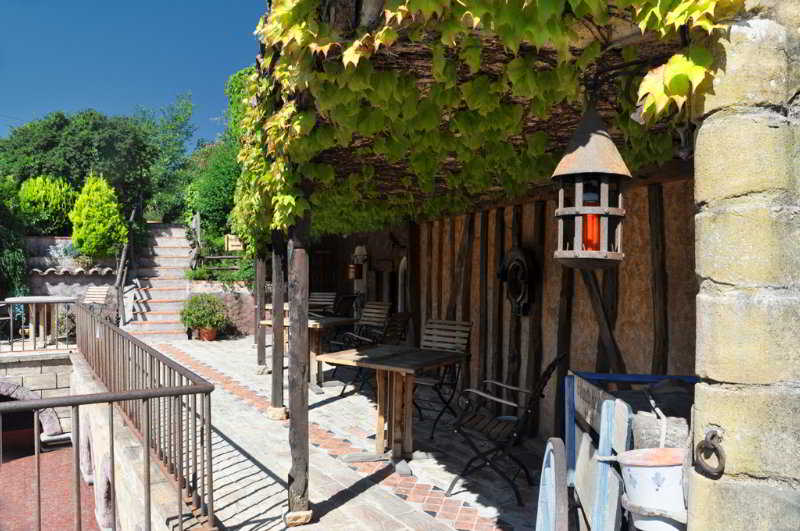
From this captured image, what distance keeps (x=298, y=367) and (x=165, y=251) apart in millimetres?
15776

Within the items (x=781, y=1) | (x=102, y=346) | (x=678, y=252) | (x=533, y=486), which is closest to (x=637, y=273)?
(x=678, y=252)

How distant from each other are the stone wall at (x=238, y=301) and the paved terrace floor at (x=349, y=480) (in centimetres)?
718

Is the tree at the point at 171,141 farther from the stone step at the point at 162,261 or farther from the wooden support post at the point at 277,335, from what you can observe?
the wooden support post at the point at 277,335

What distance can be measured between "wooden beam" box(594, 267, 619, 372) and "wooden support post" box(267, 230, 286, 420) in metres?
3.45

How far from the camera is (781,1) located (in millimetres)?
1645

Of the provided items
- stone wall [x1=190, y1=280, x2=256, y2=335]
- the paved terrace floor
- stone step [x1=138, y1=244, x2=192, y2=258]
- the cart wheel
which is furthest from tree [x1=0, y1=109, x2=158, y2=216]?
the cart wheel

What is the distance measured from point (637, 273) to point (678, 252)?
419 millimetres

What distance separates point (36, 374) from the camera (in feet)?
33.4

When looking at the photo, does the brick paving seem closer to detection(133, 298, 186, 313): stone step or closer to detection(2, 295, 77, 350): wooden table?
detection(2, 295, 77, 350): wooden table

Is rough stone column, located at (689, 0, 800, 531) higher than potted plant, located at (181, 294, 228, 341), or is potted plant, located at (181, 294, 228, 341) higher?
rough stone column, located at (689, 0, 800, 531)

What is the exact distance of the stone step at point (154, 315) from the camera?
13969 millimetres

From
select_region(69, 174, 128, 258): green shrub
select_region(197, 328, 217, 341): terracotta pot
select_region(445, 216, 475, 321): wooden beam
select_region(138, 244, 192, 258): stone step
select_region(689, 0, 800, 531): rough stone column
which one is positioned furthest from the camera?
select_region(138, 244, 192, 258): stone step

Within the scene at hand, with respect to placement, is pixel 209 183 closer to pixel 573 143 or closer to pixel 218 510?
pixel 218 510

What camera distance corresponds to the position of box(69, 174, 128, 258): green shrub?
15.2 metres
